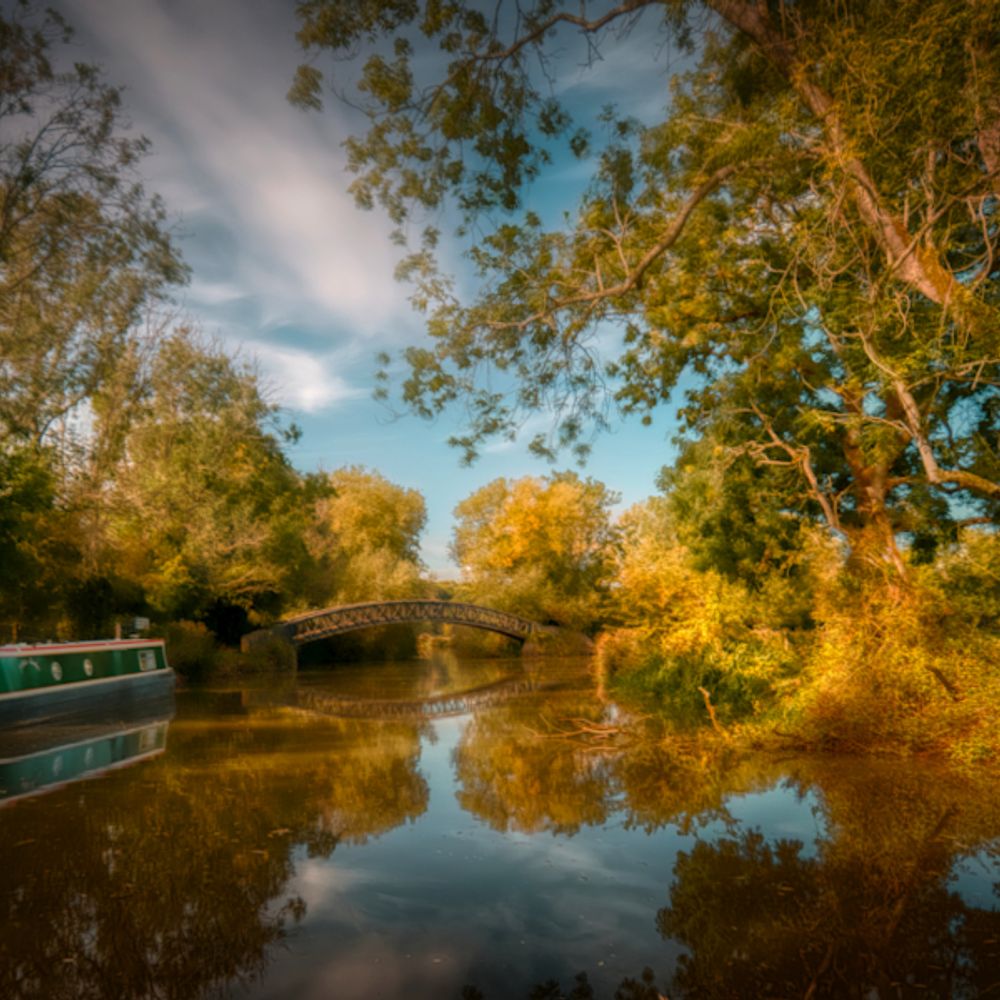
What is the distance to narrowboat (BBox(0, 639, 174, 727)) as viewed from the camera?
11.2m

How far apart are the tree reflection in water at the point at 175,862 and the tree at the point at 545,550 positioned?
27053 millimetres

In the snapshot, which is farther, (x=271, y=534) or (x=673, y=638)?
(x=271, y=534)

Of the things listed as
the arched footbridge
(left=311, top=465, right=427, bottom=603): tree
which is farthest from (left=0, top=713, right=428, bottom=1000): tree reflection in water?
(left=311, top=465, right=427, bottom=603): tree

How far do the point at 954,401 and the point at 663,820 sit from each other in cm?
829

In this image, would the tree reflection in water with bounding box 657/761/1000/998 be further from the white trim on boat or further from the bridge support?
the bridge support

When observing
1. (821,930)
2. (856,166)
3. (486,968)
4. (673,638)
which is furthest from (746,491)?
(486,968)

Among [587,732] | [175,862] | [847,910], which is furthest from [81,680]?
[847,910]

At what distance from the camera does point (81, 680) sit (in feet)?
43.2

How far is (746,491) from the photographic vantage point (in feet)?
41.1

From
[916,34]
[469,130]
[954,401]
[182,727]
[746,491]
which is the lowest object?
[182,727]

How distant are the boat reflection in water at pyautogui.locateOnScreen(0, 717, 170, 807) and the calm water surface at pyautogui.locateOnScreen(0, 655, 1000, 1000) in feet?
0.36

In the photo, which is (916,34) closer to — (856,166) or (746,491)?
(856,166)

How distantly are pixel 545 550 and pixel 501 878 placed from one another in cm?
3353

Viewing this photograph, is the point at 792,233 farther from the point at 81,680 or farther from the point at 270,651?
the point at 270,651
